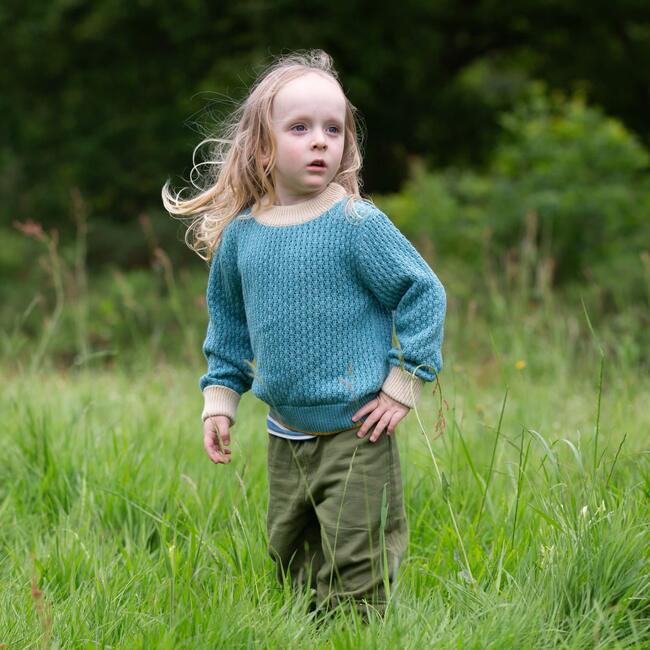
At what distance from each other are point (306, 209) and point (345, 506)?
73cm

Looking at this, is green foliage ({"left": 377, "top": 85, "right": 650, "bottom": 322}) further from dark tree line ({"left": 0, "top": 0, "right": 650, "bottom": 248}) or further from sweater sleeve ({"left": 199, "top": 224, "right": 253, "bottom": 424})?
sweater sleeve ({"left": 199, "top": 224, "right": 253, "bottom": 424})

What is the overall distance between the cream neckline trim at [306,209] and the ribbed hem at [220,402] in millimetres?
482

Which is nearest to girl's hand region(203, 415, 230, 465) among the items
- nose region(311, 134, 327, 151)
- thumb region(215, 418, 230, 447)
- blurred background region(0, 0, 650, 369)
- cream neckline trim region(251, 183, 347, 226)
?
thumb region(215, 418, 230, 447)

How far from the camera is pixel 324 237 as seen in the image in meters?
2.29

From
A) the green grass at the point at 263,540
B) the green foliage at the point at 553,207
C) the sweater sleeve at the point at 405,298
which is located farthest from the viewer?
the green foliage at the point at 553,207

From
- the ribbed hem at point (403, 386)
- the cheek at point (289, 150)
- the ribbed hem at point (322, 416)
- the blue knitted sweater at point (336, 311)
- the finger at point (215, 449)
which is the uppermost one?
the cheek at point (289, 150)

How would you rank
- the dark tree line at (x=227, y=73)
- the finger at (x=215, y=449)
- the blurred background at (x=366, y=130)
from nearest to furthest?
the finger at (x=215, y=449) → the blurred background at (x=366, y=130) → the dark tree line at (x=227, y=73)

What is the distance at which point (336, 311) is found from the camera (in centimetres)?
229

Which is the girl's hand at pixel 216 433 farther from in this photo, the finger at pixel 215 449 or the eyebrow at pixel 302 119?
the eyebrow at pixel 302 119

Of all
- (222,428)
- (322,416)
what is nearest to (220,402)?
(222,428)

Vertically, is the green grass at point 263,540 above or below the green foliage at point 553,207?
above

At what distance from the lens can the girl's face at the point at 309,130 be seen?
229 centimetres

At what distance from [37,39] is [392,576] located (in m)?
11.4

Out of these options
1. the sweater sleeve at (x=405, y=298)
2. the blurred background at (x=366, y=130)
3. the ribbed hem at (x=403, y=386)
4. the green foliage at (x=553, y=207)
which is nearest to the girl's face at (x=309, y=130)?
the sweater sleeve at (x=405, y=298)
